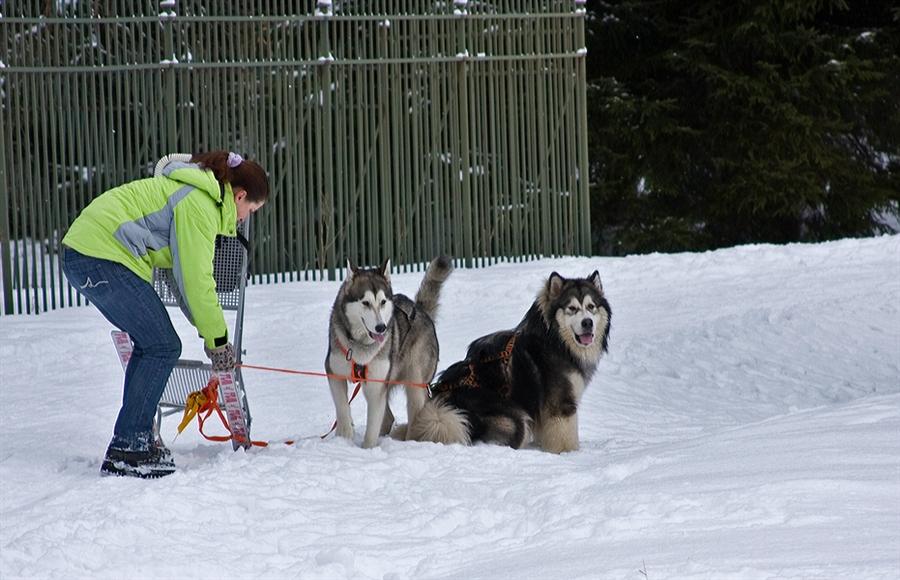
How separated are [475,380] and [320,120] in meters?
5.63

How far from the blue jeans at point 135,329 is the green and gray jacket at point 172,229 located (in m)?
0.07

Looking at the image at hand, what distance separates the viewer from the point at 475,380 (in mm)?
6270

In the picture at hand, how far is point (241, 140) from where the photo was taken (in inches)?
425

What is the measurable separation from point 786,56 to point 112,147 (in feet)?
36.4

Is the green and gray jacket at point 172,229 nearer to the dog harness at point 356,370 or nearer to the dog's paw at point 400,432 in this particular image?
the dog harness at point 356,370

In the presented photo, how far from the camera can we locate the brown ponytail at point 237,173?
503 centimetres

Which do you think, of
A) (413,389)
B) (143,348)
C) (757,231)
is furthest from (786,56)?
(143,348)

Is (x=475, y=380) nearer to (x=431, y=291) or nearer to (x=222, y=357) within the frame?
(x=431, y=291)

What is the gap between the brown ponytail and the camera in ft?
16.5

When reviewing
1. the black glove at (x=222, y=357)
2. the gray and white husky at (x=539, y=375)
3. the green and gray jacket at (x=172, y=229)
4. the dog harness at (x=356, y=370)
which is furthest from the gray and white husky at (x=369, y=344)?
the green and gray jacket at (x=172, y=229)

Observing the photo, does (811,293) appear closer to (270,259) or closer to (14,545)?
(270,259)

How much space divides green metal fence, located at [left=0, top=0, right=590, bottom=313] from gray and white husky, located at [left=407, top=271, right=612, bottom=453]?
5160 mm

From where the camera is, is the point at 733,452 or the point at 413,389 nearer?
the point at 733,452

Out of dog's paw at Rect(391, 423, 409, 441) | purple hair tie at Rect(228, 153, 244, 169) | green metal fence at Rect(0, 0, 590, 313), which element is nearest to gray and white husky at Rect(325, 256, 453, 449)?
dog's paw at Rect(391, 423, 409, 441)
